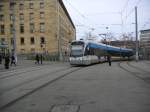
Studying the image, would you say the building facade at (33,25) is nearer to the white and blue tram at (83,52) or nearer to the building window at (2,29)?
the building window at (2,29)

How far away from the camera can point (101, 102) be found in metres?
9.63

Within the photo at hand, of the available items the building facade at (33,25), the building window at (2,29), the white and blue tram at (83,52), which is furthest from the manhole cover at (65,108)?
the building window at (2,29)

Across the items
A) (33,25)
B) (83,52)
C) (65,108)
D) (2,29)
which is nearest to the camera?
(65,108)

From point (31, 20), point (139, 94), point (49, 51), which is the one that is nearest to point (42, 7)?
point (31, 20)

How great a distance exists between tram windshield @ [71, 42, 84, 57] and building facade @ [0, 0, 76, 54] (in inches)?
1668

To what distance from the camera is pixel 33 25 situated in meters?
83.2

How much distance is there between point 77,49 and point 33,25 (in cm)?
4815

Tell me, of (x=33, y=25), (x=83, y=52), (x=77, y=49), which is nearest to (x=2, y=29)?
(x=33, y=25)

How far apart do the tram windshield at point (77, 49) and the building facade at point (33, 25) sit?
4237 cm

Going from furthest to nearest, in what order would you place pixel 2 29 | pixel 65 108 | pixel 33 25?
pixel 2 29 < pixel 33 25 < pixel 65 108

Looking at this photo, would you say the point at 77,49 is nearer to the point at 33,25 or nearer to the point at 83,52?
the point at 83,52

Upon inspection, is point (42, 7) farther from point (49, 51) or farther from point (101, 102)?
point (101, 102)

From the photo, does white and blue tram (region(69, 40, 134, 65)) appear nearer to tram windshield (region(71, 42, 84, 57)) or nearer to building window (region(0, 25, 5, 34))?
tram windshield (region(71, 42, 84, 57))

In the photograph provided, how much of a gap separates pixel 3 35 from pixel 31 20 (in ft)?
29.8
